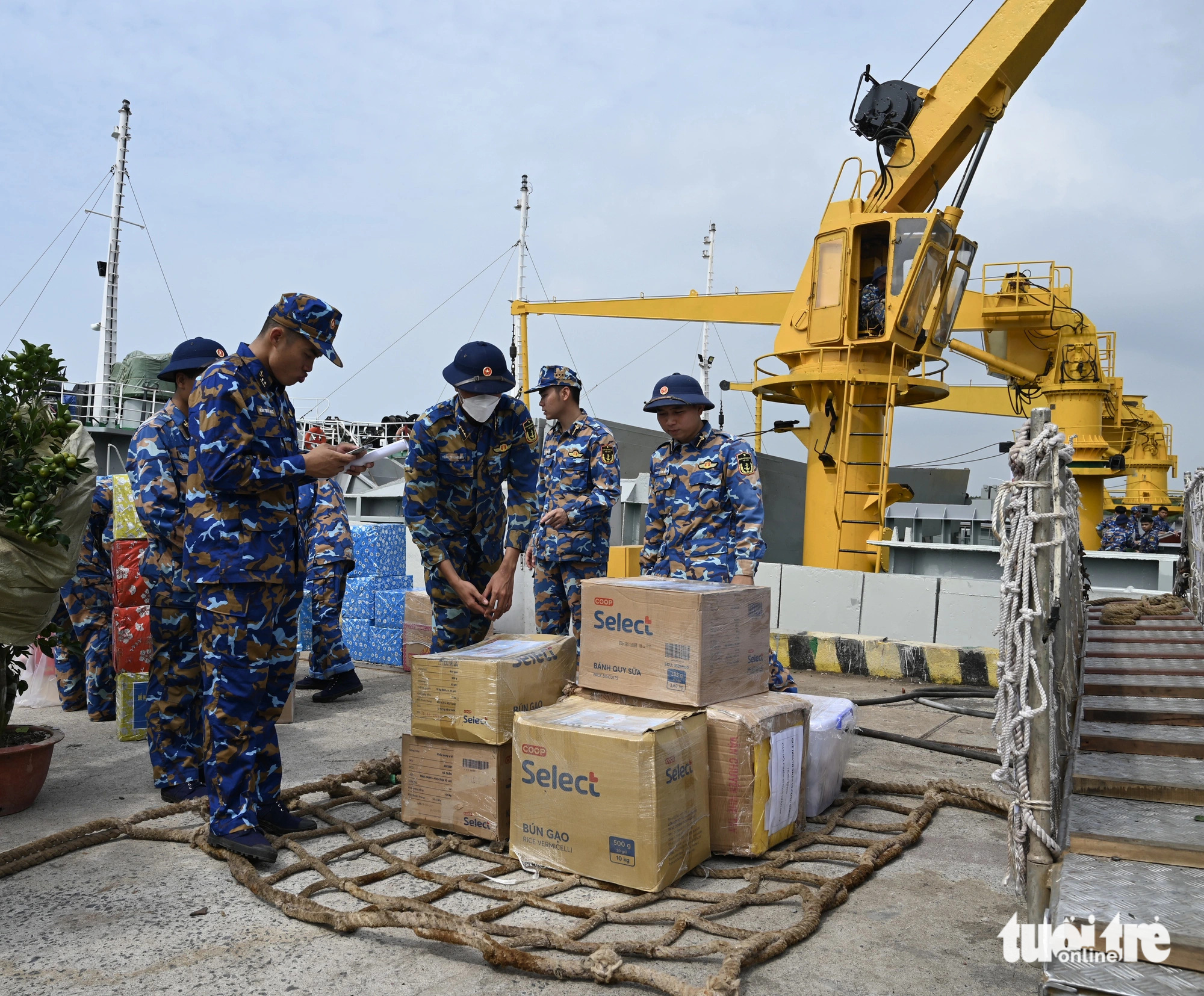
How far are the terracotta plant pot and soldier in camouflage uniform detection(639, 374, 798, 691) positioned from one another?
307 centimetres

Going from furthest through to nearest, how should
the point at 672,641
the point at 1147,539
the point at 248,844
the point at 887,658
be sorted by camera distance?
1. the point at 1147,539
2. the point at 887,658
3. the point at 672,641
4. the point at 248,844

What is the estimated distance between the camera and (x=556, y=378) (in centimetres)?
517

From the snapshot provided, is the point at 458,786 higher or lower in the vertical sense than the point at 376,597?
lower

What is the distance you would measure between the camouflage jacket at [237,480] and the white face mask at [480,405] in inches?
35.1

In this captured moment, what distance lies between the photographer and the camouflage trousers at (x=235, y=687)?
3133 mm

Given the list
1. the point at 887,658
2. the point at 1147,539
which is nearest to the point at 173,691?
the point at 887,658

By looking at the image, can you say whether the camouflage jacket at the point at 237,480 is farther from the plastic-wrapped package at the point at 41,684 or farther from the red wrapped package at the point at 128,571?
the plastic-wrapped package at the point at 41,684

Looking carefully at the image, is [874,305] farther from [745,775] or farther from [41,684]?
[41,684]

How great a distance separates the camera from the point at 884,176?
952cm

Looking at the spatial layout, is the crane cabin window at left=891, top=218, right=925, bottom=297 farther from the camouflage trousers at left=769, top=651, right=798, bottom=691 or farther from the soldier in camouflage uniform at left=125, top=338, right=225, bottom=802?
the soldier in camouflage uniform at left=125, top=338, right=225, bottom=802

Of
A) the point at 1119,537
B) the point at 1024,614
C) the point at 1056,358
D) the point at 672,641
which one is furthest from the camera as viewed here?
the point at 1119,537

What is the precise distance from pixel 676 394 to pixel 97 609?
3.85 m

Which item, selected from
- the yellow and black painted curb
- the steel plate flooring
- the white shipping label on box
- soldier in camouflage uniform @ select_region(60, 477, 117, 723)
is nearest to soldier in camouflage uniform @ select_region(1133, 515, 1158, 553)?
the yellow and black painted curb

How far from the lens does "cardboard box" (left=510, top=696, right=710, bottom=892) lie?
109 inches
